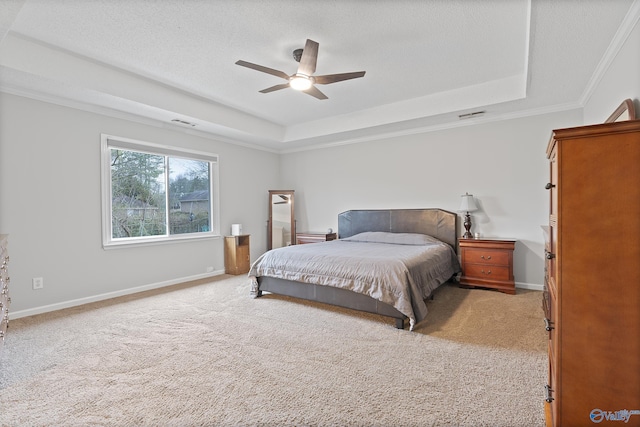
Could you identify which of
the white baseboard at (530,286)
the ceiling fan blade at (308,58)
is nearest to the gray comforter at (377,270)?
the white baseboard at (530,286)

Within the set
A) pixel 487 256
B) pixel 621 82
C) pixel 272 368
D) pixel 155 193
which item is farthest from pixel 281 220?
pixel 621 82

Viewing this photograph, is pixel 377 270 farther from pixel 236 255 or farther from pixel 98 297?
pixel 98 297

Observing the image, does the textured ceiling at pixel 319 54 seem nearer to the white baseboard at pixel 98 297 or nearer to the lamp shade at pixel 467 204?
the lamp shade at pixel 467 204

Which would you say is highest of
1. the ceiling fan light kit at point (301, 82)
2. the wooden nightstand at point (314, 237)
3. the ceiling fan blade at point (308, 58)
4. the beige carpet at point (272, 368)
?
the ceiling fan blade at point (308, 58)

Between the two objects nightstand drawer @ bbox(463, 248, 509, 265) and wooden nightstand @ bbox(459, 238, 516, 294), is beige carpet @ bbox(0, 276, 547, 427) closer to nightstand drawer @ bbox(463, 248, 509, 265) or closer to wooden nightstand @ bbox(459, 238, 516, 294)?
wooden nightstand @ bbox(459, 238, 516, 294)

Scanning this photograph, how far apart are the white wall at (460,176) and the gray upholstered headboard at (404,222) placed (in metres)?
0.17

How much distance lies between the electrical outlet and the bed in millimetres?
2278

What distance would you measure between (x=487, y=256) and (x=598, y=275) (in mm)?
3102

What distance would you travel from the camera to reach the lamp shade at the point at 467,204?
4.38 meters

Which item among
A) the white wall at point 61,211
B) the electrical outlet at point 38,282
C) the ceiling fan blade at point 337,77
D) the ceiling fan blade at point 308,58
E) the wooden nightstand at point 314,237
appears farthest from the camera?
the wooden nightstand at point 314,237

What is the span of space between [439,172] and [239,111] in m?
3.29

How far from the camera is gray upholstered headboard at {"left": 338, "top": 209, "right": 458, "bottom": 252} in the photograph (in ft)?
15.4

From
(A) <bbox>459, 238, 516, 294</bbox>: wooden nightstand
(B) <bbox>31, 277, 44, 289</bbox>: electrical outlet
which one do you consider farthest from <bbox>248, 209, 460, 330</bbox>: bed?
(B) <bbox>31, 277, 44, 289</bbox>: electrical outlet

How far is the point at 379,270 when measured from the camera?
299 cm
